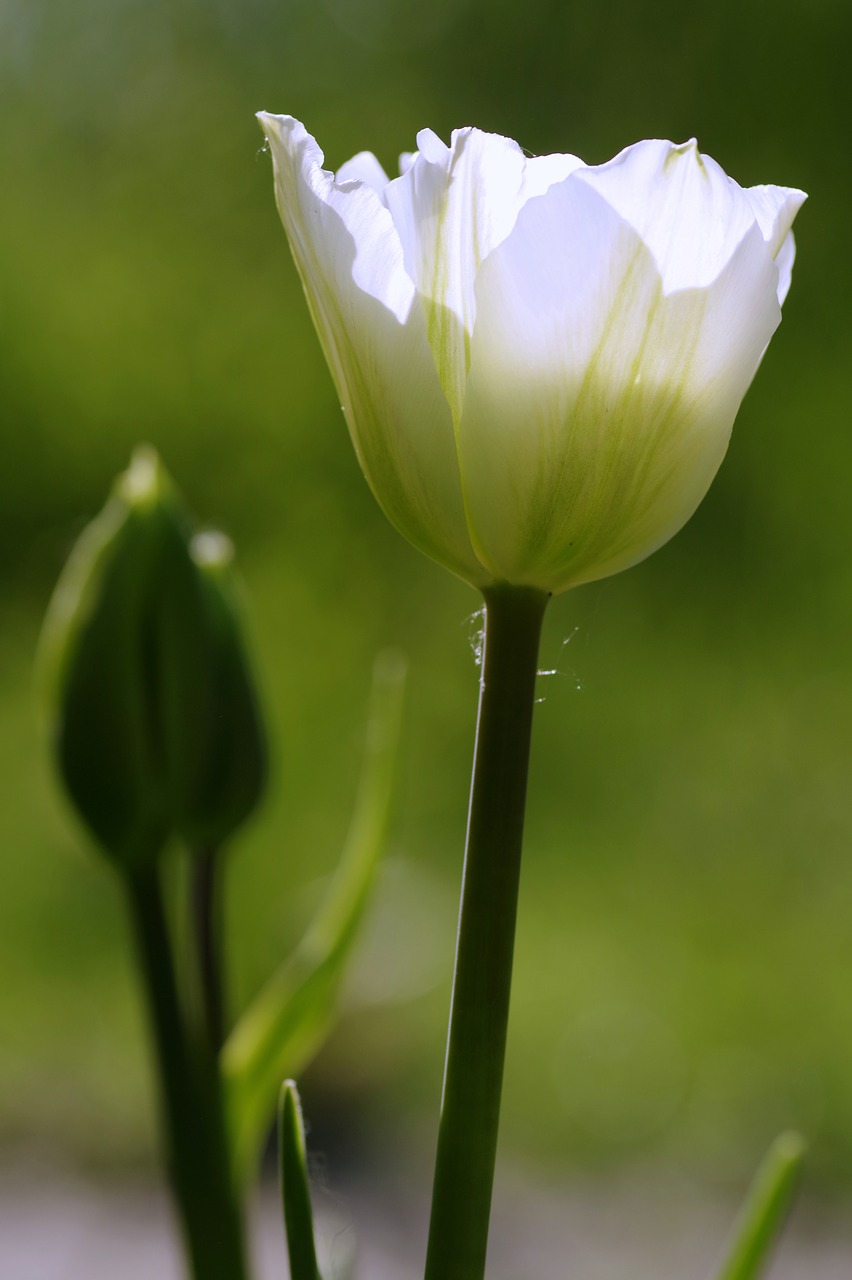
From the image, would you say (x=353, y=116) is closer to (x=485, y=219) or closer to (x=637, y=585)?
(x=637, y=585)

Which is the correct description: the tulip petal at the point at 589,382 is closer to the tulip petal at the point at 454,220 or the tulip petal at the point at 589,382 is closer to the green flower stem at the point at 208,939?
the tulip petal at the point at 454,220

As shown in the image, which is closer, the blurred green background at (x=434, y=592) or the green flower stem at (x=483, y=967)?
the green flower stem at (x=483, y=967)

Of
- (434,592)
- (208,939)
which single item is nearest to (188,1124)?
(208,939)

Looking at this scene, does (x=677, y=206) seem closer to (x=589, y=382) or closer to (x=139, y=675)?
(x=589, y=382)

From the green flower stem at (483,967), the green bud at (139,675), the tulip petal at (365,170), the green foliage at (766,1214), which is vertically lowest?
the green foliage at (766,1214)

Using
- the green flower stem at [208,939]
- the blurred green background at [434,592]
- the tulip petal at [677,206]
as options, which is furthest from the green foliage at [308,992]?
the blurred green background at [434,592]

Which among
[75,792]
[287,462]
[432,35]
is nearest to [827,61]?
[432,35]

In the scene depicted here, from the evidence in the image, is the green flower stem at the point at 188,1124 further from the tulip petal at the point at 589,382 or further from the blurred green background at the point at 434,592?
the blurred green background at the point at 434,592

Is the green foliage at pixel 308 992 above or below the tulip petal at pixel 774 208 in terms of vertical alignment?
below
